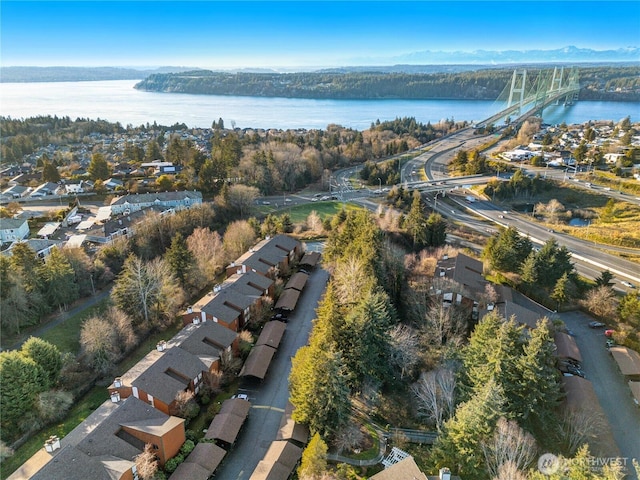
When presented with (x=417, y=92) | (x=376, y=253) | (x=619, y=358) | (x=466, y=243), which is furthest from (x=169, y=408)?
(x=417, y=92)

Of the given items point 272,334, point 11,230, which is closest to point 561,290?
point 272,334

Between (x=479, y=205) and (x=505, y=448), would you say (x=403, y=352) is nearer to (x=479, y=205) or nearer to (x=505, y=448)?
(x=505, y=448)

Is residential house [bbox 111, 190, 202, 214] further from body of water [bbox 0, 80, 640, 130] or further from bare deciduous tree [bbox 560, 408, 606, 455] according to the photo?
body of water [bbox 0, 80, 640, 130]

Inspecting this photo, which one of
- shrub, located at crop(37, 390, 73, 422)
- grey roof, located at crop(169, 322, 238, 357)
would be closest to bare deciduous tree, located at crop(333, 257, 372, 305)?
grey roof, located at crop(169, 322, 238, 357)

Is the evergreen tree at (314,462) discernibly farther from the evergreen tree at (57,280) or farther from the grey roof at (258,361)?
the evergreen tree at (57,280)

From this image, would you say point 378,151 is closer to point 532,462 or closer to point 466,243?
point 466,243

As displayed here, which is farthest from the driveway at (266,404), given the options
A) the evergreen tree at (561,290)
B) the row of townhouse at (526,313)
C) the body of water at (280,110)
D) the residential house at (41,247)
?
→ the body of water at (280,110)

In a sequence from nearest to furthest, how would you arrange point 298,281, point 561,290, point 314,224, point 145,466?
1. point 145,466
2. point 561,290
3. point 298,281
4. point 314,224
